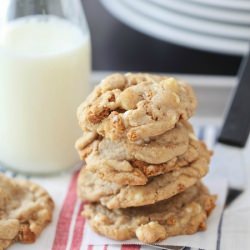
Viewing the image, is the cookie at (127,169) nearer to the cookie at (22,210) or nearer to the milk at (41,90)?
the cookie at (22,210)

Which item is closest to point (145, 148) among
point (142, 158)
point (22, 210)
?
point (142, 158)

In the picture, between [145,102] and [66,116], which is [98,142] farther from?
[66,116]

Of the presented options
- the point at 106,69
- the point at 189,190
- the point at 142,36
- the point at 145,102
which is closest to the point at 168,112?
the point at 145,102

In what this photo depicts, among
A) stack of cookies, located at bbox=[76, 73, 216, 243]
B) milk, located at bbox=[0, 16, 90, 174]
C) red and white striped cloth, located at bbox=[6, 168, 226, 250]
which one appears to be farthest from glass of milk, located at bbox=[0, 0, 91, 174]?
stack of cookies, located at bbox=[76, 73, 216, 243]

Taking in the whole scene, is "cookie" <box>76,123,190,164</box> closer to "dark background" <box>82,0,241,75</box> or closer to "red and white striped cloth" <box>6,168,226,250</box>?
"red and white striped cloth" <box>6,168,226,250</box>

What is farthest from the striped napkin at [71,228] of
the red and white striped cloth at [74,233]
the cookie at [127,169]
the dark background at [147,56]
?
the dark background at [147,56]

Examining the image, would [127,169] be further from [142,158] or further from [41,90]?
[41,90]

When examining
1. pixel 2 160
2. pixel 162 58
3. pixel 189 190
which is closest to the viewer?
pixel 189 190
